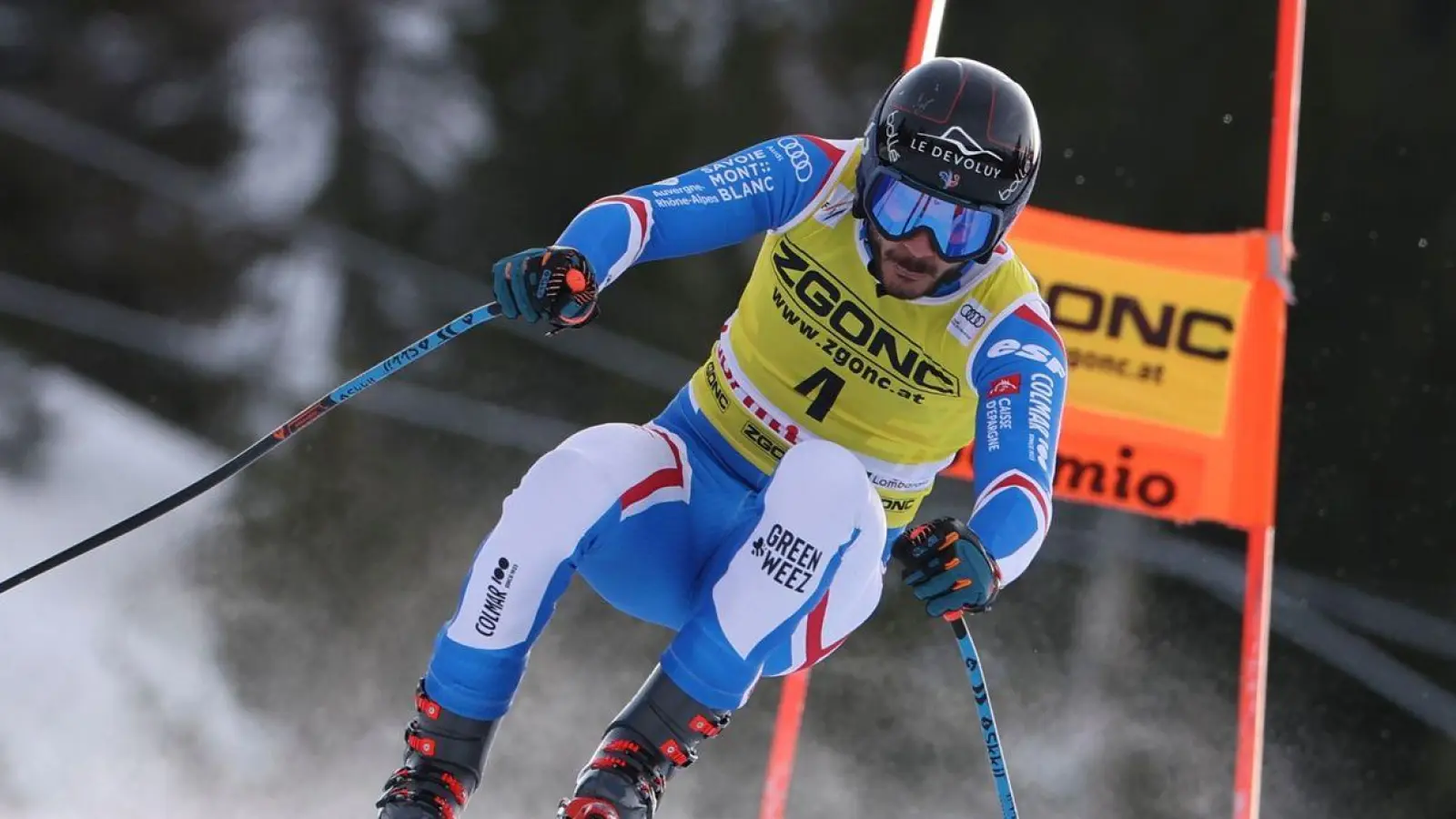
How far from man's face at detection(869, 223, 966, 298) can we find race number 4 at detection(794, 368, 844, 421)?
16 cm

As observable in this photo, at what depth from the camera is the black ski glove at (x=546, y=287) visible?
1.99 meters

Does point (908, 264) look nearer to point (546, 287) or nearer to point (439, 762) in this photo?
point (546, 287)

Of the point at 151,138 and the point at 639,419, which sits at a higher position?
the point at 151,138

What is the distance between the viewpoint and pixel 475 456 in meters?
4.73

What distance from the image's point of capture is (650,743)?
2.00 metres

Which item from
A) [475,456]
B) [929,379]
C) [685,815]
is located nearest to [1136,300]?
[929,379]

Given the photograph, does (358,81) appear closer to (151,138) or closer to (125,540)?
(151,138)

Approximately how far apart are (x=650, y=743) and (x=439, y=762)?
0.27 meters

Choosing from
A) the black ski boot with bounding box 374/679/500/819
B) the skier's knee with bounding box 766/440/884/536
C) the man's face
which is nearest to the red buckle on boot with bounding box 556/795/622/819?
the black ski boot with bounding box 374/679/500/819

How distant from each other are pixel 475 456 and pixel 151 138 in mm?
1464

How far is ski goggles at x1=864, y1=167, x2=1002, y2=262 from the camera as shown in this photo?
216 centimetres

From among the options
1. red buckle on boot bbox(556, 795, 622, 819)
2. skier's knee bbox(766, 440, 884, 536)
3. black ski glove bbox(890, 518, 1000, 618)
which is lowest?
red buckle on boot bbox(556, 795, 622, 819)

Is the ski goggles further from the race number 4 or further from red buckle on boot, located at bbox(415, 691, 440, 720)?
red buckle on boot, located at bbox(415, 691, 440, 720)

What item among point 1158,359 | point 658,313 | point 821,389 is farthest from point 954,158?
point 658,313
